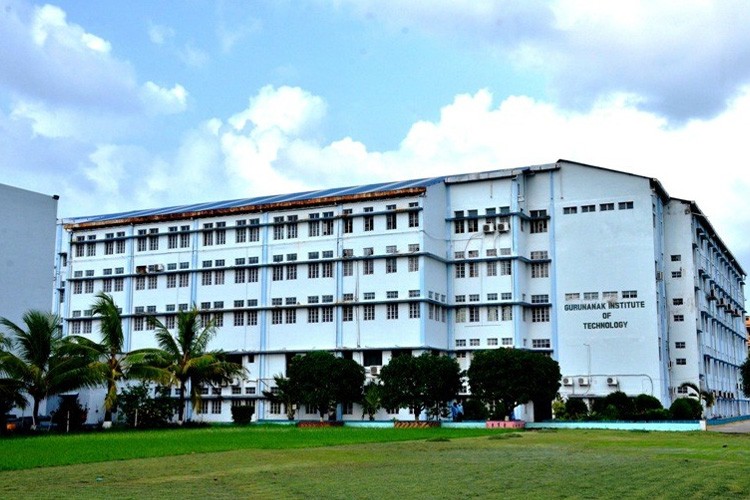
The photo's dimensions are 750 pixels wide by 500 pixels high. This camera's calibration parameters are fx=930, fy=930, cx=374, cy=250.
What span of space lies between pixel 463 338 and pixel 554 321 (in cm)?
627

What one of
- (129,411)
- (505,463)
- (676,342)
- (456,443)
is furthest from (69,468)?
(676,342)

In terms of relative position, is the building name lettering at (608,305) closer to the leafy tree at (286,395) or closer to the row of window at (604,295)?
the row of window at (604,295)

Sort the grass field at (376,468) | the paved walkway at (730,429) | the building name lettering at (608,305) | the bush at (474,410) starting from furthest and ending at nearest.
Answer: the building name lettering at (608,305)
the bush at (474,410)
the paved walkway at (730,429)
the grass field at (376,468)

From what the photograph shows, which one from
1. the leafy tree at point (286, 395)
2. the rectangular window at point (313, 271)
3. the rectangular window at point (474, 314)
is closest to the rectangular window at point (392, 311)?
the rectangular window at point (474, 314)

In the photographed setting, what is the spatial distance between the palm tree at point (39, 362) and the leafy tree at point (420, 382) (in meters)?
16.9

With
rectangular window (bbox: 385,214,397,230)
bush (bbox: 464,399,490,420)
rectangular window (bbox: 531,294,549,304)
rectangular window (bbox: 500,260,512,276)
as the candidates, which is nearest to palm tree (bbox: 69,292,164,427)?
bush (bbox: 464,399,490,420)

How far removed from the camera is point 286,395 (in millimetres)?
58844

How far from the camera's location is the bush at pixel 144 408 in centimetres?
4978

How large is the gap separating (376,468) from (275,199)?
49873mm

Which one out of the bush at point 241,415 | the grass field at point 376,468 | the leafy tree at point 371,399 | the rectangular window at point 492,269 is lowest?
the grass field at point 376,468

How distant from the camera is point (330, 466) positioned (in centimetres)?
2239

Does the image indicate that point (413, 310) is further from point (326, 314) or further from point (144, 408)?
point (144, 408)

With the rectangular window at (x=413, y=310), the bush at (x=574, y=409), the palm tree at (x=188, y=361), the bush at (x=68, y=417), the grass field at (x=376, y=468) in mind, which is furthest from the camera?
the rectangular window at (x=413, y=310)

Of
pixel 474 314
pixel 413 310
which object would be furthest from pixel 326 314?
pixel 474 314
